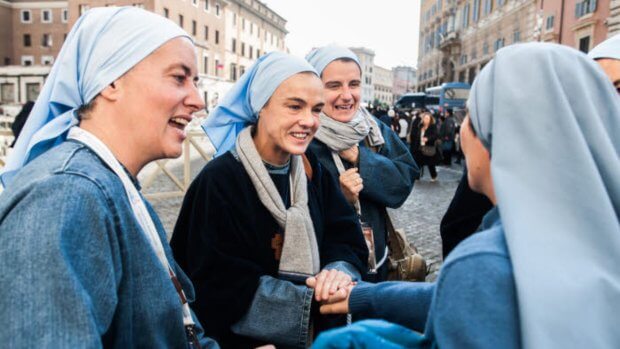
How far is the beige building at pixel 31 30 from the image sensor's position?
54125mm

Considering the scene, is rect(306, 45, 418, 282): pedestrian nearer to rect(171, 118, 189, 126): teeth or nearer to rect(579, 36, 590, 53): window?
rect(171, 118, 189, 126): teeth

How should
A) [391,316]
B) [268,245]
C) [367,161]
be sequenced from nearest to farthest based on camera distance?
[391,316]
[268,245]
[367,161]

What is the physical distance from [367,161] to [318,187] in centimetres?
57

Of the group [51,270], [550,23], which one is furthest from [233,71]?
[51,270]

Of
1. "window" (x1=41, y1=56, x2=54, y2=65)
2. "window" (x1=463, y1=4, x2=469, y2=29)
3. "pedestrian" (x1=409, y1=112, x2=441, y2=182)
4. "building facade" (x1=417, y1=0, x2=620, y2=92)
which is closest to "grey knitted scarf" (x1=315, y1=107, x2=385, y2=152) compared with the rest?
"building facade" (x1=417, y1=0, x2=620, y2=92)

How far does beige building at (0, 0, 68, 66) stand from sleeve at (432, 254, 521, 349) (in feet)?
201

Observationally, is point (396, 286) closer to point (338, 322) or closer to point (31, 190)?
point (338, 322)

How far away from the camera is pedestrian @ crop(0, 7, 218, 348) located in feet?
3.43

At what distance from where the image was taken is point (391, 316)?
162cm

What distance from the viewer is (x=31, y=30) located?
54.6 m

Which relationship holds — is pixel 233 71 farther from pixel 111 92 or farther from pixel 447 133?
pixel 111 92

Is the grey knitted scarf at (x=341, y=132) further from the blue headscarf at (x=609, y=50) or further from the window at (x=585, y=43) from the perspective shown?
the window at (x=585, y=43)

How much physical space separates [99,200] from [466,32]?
146 ft

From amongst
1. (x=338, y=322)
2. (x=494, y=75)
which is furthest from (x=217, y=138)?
(x=494, y=75)
